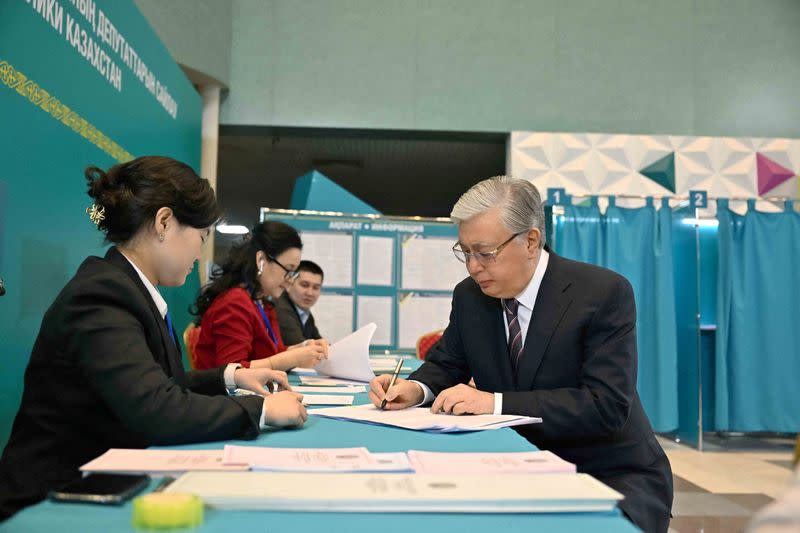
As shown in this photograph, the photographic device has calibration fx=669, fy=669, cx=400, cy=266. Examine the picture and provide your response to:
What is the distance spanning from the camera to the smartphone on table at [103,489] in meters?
0.85

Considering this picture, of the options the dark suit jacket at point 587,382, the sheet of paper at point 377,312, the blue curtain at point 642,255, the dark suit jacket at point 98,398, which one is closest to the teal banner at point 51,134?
the dark suit jacket at point 98,398

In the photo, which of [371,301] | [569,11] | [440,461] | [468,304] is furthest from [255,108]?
[440,461]

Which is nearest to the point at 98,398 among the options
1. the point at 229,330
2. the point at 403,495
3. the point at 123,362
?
the point at 123,362

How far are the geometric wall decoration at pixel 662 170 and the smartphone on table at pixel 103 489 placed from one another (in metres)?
6.46

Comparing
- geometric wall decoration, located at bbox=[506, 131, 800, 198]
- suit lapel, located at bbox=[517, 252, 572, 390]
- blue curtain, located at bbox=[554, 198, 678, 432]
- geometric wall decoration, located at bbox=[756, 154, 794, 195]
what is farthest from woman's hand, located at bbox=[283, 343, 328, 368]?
geometric wall decoration, located at bbox=[756, 154, 794, 195]

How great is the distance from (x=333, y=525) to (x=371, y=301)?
17.8 feet

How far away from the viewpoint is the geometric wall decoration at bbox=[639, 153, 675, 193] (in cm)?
664

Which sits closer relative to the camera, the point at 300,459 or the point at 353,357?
the point at 300,459

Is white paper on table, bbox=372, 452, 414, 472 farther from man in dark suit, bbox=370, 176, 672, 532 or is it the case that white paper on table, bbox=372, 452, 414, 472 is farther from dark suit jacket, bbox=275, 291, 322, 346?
dark suit jacket, bbox=275, 291, 322, 346

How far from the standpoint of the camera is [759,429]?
205 inches

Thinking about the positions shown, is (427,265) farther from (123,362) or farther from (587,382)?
(123,362)

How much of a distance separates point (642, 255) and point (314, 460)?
16.1ft

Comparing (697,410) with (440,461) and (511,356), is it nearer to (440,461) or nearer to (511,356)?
(511,356)

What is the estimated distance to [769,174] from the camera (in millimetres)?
6633
